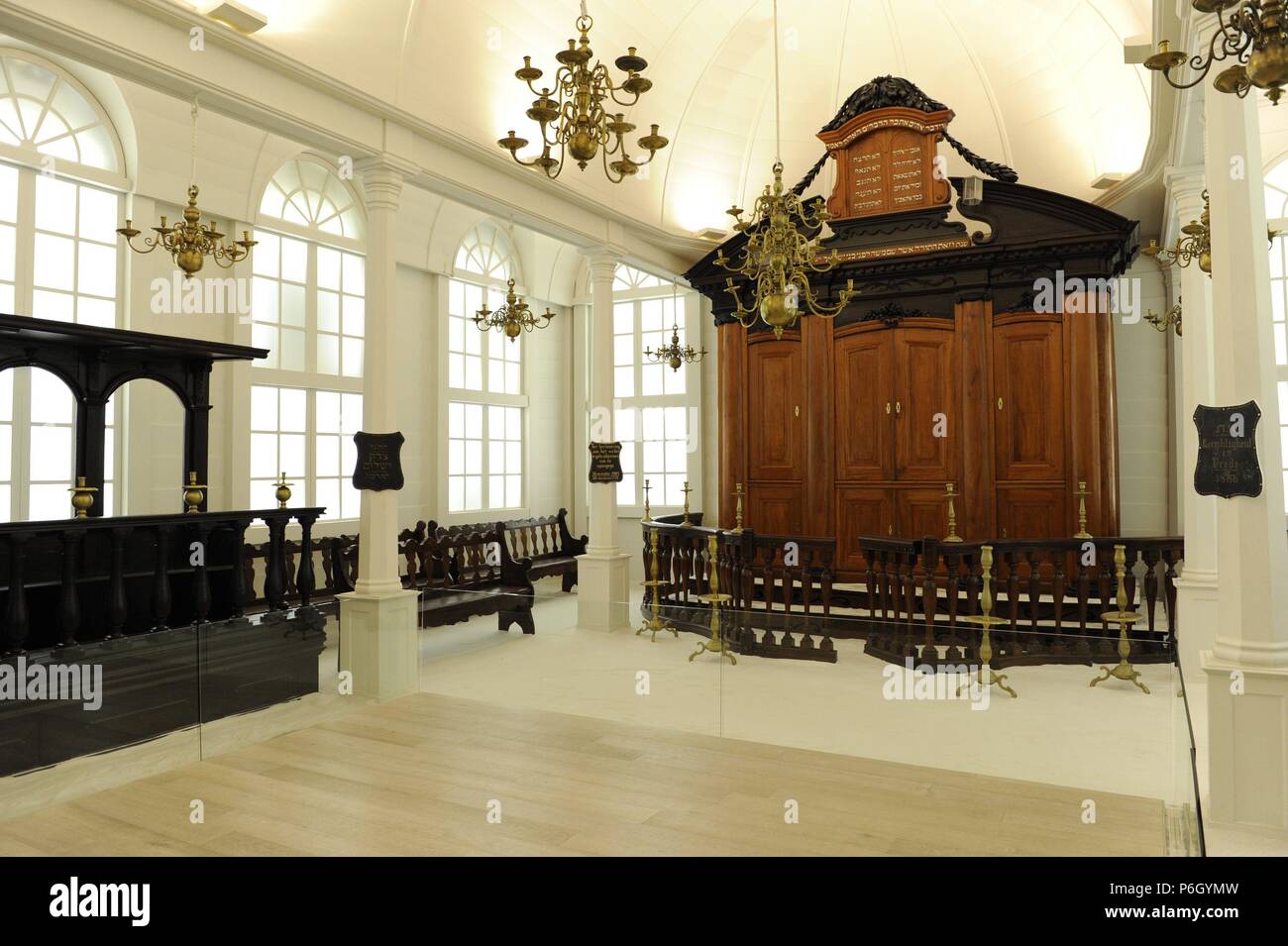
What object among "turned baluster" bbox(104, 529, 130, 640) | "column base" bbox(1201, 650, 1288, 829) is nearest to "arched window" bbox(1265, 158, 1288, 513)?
"column base" bbox(1201, 650, 1288, 829)

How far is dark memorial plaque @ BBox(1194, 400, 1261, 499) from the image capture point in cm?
387

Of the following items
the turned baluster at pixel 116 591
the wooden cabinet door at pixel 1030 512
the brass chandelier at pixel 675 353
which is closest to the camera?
the turned baluster at pixel 116 591

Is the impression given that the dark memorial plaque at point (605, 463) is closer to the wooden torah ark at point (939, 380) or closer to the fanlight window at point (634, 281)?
the wooden torah ark at point (939, 380)

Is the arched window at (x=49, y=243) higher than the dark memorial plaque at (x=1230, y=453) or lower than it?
higher

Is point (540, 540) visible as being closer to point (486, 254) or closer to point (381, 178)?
point (486, 254)

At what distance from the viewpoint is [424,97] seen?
22.0 feet

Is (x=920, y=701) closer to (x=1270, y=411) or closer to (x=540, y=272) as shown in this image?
(x=1270, y=411)

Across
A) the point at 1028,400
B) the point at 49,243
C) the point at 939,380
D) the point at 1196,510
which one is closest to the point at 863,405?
the point at 939,380

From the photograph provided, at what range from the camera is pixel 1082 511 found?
7836 mm

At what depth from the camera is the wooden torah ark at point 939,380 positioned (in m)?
8.65

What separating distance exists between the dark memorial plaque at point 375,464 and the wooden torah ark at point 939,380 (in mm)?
4851

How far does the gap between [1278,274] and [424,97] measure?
27.5 feet

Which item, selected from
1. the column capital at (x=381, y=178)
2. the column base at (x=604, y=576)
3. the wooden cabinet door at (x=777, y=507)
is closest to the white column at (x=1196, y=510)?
the wooden cabinet door at (x=777, y=507)
